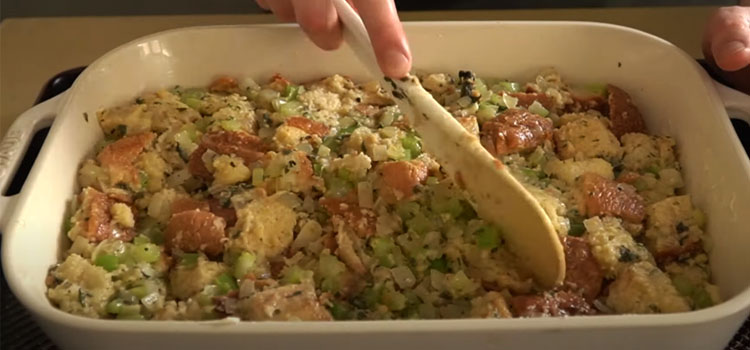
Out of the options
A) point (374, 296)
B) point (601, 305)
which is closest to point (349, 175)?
point (374, 296)

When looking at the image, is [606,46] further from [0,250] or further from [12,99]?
[12,99]

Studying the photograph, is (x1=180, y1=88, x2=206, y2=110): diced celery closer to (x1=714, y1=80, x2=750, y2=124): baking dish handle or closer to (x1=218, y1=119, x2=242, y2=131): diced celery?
(x1=218, y1=119, x2=242, y2=131): diced celery

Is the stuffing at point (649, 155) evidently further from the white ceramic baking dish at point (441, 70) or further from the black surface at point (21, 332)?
the black surface at point (21, 332)

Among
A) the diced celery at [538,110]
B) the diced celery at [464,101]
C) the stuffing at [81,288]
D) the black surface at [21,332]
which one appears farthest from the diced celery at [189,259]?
the diced celery at [538,110]

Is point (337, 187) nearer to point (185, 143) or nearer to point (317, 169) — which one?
point (317, 169)

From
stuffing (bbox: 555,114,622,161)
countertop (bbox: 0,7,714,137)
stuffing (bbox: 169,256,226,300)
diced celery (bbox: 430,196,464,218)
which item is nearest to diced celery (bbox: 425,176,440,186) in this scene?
diced celery (bbox: 430,196,464,218)

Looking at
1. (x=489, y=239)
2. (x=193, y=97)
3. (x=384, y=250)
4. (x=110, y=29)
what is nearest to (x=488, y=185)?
(x=489, y=239)

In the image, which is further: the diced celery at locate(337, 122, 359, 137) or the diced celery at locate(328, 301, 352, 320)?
the diced celery at locate(337, 122, 359, 137)
